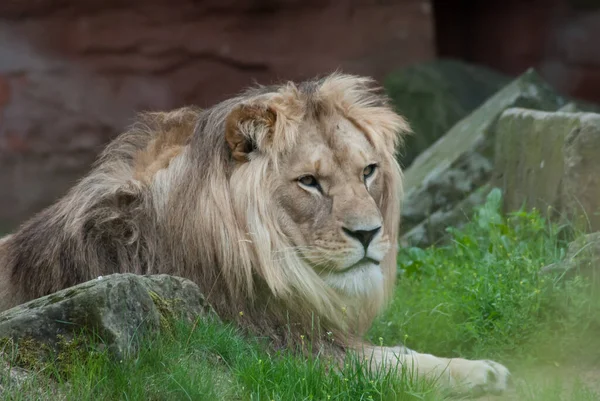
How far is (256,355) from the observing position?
14.4ft

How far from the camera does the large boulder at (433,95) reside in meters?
10.6

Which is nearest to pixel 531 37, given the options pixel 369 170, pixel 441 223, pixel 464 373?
pixel 441 223

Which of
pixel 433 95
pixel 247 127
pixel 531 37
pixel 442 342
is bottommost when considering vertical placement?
pixel 442 342

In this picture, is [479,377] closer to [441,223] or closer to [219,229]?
[219,229]

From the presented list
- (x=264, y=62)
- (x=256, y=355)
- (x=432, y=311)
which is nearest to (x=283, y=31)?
(x=264, y=62)

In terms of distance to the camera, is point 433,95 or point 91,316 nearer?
point 91,316

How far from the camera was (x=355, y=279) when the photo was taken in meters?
4.85

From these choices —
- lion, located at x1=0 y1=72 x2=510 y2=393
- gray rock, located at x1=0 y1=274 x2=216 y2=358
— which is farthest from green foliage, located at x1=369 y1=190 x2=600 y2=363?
gray rock, located at x1=0 y1=274 x2=216 y2=358

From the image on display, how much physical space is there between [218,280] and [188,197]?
1.33 ft

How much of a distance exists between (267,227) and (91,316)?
3.63 feet

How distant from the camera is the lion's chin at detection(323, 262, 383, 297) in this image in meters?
4.84

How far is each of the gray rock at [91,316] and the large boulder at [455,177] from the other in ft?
11.9

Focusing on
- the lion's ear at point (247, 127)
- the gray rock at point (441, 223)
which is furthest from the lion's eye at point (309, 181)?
the gray rock at point (441, 223)

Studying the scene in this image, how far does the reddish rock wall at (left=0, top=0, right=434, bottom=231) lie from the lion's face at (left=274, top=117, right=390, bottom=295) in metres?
5.76
